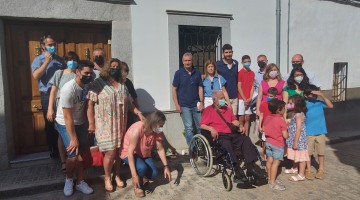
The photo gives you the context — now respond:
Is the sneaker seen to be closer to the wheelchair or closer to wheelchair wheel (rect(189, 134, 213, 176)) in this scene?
the wheelchair

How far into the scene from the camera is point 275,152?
443 cm

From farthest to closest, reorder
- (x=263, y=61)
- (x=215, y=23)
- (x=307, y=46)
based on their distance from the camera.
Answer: (x=307, y=46), (x=215, y=23), (x=263, y=61)

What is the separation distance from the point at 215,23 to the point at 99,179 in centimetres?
378


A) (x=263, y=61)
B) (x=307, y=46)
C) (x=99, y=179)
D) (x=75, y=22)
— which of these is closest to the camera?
(x=99, y=179)

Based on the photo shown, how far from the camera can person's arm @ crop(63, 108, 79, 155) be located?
378 cm

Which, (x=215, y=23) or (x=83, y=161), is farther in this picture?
(x=215, y=23)

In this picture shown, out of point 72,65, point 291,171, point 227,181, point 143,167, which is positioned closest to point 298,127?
point 291,171

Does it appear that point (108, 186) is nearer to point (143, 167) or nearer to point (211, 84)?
point (143, 167)

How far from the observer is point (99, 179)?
466cm

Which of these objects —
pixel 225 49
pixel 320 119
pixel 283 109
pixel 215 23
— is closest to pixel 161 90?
pixel 225 49

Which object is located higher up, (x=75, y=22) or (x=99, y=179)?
(x=75, y=22)

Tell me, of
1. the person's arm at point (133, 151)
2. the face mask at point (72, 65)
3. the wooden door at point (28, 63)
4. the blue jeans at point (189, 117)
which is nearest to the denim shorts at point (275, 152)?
the blue jeans at point (189, 117)

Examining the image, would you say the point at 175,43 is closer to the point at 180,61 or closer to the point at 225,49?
the point at 180,61

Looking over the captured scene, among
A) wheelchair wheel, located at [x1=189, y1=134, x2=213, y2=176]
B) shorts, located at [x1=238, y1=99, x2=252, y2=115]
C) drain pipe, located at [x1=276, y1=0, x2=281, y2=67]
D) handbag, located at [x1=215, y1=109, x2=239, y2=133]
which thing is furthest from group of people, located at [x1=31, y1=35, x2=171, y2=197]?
drain pipe, located at [x1=276, y1=0, x2=281, y2=67]
